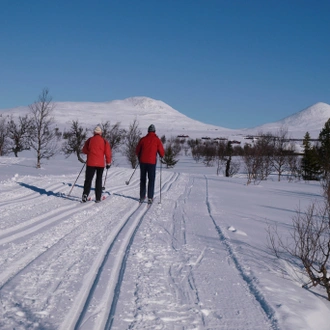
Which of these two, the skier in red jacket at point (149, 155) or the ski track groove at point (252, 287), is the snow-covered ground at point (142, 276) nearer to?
the ski track groove at point (252, 287)

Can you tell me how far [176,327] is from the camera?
311cm

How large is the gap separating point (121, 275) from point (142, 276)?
222 mm

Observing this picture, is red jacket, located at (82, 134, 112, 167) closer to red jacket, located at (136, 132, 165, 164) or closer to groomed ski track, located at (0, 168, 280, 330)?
red jacket, located at (136, 132, 165, 164)

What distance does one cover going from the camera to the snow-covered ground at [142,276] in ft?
10.7

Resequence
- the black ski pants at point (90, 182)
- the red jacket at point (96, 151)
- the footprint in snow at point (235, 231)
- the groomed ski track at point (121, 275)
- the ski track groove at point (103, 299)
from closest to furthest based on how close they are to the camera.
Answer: the ski track groove at point (103, 299)
the groomed ski track at point (121, 275)
the footprint in snow at point (235, 231)
the black ski pants at point (90, 182)
the red jacket at point (96, 151)

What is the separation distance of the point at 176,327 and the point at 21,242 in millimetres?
3048

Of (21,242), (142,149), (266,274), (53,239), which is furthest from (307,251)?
(142,149)

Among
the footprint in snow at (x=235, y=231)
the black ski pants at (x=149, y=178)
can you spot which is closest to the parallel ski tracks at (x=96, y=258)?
the black ski pants at (x=149, y=178)

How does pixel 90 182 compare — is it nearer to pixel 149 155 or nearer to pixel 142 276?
pixel 149 155

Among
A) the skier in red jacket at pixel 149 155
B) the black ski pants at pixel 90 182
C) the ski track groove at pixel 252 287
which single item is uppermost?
the skier in red jacket at pixel 149 155

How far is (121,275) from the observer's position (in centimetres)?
Result: 420

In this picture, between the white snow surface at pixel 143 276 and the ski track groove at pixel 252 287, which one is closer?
the white snow surface at pixel 143 276

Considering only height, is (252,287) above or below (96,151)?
below

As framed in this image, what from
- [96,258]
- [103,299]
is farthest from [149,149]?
[103,299]
